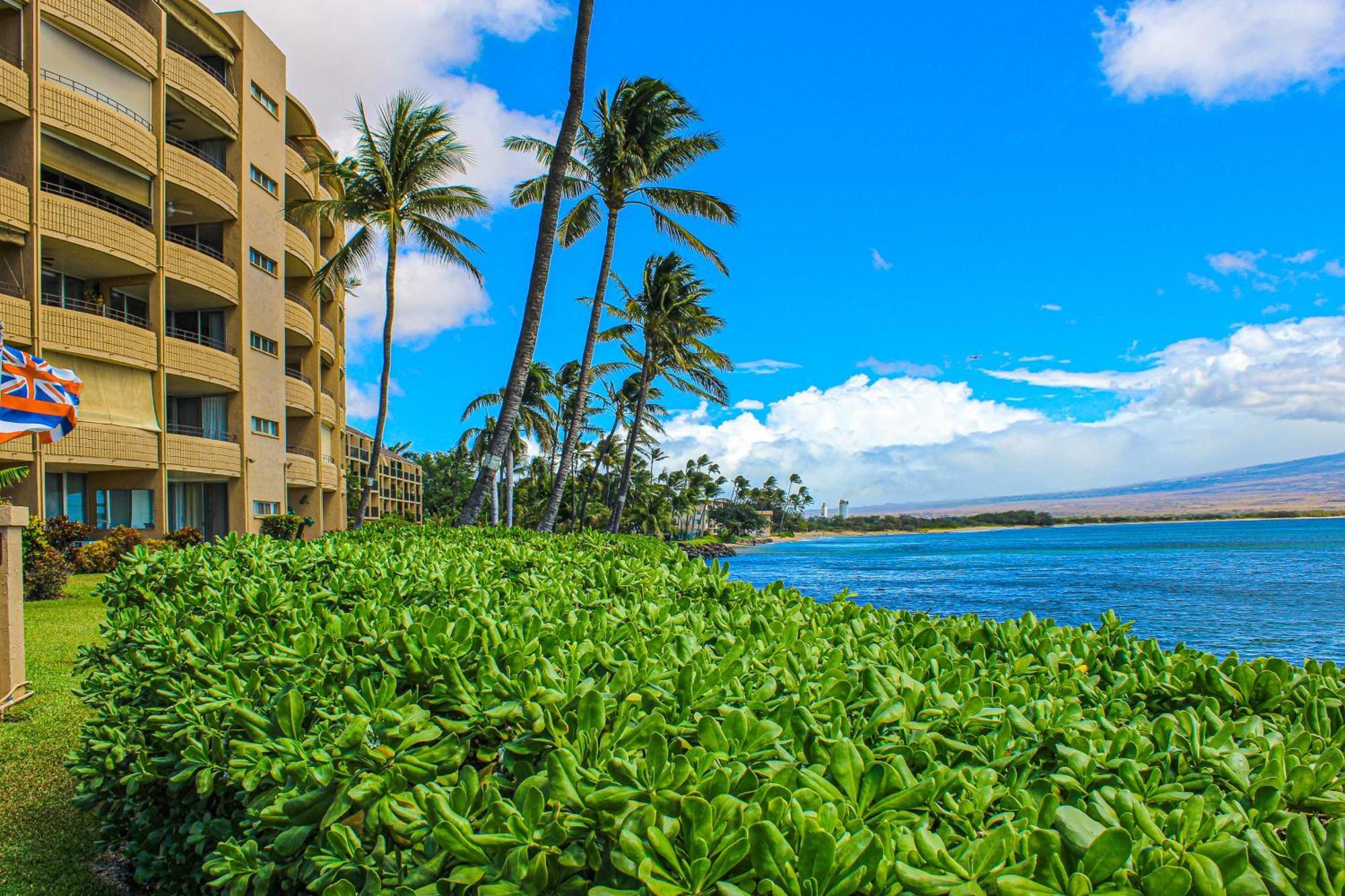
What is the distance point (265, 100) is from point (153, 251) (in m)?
9.17

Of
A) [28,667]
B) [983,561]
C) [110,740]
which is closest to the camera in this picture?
[110,740]

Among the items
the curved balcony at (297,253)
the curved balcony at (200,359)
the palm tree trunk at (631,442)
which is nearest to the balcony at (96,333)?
the curved balcony at (200,359)

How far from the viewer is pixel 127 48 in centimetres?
2177

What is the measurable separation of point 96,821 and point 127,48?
24841mm

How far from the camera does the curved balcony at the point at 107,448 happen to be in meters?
20.4

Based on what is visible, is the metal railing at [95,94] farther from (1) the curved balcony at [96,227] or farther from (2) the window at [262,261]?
(2) the window at [262,261]

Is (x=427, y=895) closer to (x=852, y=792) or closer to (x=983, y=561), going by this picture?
(x=852, y=792)

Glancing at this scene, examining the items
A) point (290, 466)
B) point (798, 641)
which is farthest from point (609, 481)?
point (798, 641)

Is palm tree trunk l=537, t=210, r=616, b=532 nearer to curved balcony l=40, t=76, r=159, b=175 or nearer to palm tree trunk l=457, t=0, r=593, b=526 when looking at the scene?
palm tree trunk l=457, t=0, r=593, b=526

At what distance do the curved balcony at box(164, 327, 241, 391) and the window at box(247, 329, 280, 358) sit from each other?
1.08m

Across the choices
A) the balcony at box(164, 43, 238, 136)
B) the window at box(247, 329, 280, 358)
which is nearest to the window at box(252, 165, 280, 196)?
the balcony at box(164, 43, 238, 136)

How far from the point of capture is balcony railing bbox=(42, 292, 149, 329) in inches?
854

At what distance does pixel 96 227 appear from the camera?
20.8 meters

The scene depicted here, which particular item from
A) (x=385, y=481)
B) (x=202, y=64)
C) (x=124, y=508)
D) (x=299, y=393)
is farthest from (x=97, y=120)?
(x=385, y=481)
